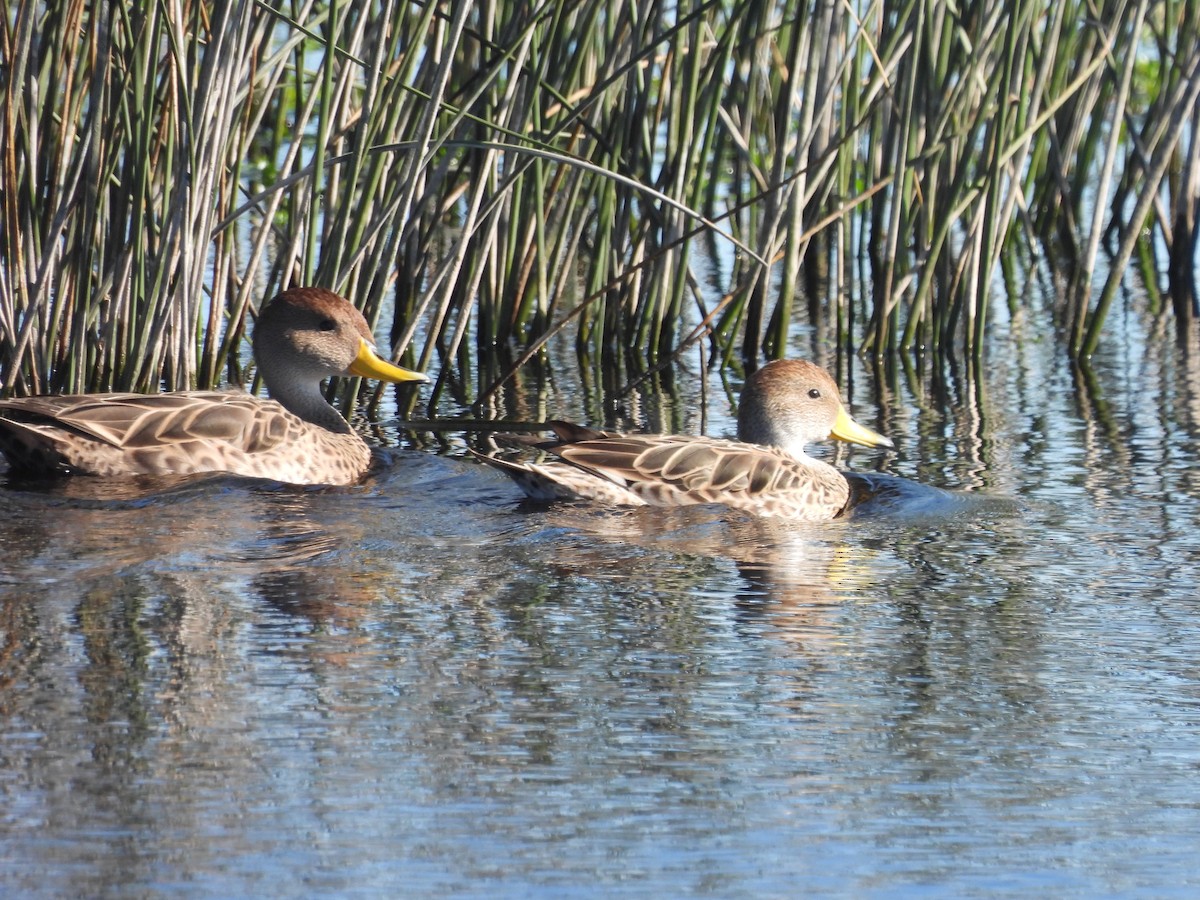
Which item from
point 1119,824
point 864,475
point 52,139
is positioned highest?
point 52,139

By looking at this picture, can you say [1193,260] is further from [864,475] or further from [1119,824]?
[1119,824]

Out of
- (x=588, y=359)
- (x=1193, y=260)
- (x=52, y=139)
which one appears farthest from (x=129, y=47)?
(x=1193, y=260)

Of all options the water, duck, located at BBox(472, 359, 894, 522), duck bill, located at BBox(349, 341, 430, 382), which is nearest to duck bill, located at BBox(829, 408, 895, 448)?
duck, located at BBox(472, 359, 894, 522)

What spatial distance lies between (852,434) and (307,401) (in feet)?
6.99

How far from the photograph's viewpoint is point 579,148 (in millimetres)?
8945

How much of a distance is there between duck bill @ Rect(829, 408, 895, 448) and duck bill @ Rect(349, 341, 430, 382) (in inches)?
62.2

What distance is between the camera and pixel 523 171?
7758 mm

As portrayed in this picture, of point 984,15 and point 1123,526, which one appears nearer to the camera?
point 1123,526

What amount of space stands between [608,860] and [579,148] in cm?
607

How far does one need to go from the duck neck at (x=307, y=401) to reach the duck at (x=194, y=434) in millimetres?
280

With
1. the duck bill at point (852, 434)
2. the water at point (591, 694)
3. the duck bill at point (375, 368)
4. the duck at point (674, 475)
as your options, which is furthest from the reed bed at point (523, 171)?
the water at point (591, 694)

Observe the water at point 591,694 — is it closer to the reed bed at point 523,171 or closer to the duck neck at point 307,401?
the duck neck at point 307,401

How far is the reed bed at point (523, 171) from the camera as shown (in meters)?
6.98

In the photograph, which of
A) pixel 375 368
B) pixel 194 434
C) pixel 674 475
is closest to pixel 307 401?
pixel 375 368
